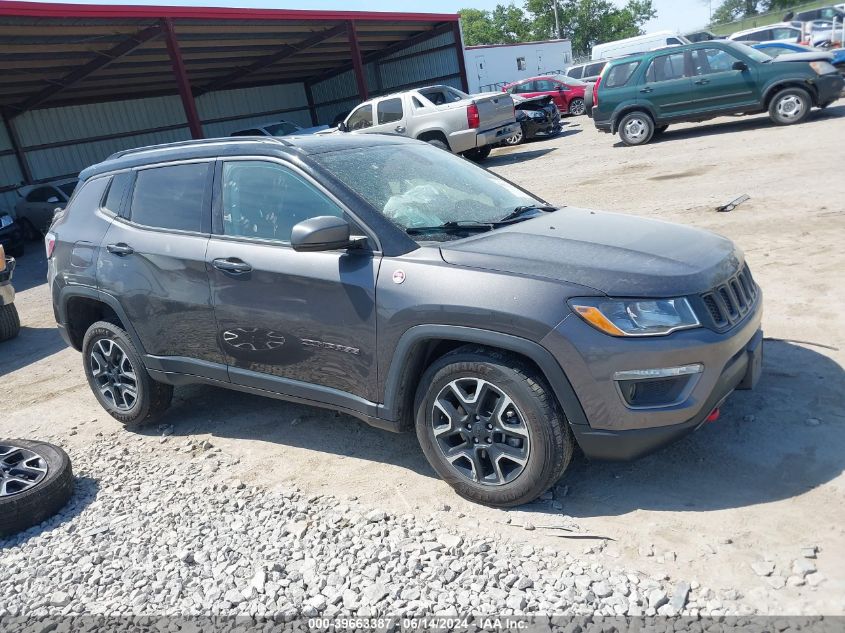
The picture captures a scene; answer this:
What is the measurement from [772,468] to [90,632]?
3.15m

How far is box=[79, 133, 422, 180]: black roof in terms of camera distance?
4.07 metres

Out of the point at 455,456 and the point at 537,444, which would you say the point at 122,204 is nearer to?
the point at 455,456

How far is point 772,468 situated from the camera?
341 centimetres

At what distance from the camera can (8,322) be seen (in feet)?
→ 27.3

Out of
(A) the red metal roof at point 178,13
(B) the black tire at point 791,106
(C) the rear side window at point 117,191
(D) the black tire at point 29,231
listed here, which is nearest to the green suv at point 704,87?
(B) the black tire at point 791,106

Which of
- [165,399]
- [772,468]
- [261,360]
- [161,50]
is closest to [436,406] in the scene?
→ [261,360]

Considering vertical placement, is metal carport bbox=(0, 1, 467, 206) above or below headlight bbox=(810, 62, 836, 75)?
above

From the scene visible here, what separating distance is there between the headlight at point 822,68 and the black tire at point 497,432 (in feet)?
42.0

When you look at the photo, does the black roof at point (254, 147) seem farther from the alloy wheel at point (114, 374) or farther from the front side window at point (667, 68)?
the front side window at point (667, 68)

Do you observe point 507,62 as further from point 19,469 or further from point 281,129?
point 19,469

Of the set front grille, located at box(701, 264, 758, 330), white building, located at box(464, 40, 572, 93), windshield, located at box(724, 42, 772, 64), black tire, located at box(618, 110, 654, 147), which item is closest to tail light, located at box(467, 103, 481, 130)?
black tire, located at box(618, 110, 654, 147)

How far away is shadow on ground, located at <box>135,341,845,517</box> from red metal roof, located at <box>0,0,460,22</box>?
1226 cm

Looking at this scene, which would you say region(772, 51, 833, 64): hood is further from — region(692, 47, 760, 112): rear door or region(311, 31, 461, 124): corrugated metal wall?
region(311, 31, 461, 124): corrugated metal wall

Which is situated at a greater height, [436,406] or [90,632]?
[436,406]
